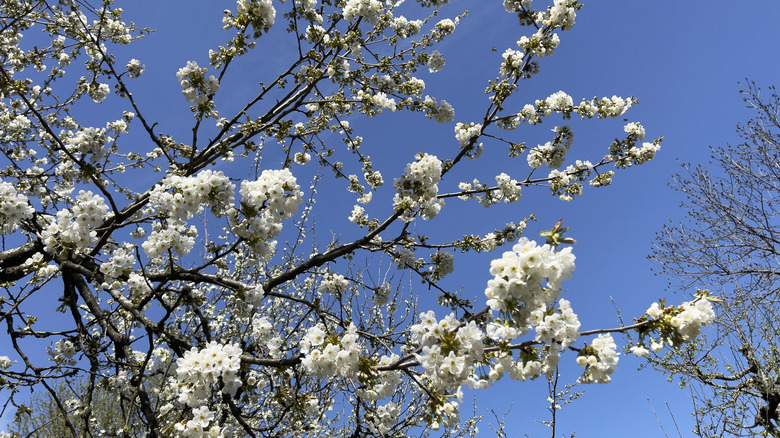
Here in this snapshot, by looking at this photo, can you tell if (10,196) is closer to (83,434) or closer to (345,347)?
(83,434)

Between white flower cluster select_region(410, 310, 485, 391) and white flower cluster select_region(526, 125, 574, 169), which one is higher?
white flower cluster select_region(526, 125, 574, 169)

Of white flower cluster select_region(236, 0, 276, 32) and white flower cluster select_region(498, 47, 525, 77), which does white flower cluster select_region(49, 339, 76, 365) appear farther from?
white flower cluster select_region(498, 47, 525, 77)

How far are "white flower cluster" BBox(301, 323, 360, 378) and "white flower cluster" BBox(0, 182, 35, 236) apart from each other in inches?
107

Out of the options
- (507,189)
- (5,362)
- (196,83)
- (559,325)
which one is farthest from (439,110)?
(5,362)

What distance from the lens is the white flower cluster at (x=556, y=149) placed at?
558 cm

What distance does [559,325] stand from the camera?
2.25 m

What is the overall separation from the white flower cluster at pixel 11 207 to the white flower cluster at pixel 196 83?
61.7 inches

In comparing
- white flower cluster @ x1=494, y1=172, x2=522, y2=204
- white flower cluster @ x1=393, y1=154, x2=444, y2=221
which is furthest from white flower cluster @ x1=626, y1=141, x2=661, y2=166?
white flower cluster @ x1=393, y1=154, x2=444, y2=221

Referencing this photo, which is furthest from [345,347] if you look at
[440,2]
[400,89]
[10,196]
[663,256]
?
[663,256]

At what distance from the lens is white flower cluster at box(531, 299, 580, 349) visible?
224cm

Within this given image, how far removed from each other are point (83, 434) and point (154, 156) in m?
4.33

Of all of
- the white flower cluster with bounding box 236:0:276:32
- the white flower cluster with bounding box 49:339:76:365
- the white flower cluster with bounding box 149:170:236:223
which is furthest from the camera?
the white flower cluster with bounding box 49:339:76:365

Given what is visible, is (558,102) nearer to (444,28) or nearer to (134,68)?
(444,28)

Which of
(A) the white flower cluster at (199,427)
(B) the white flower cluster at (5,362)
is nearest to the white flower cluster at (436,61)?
(A) the white flower cluster at (199,427)
